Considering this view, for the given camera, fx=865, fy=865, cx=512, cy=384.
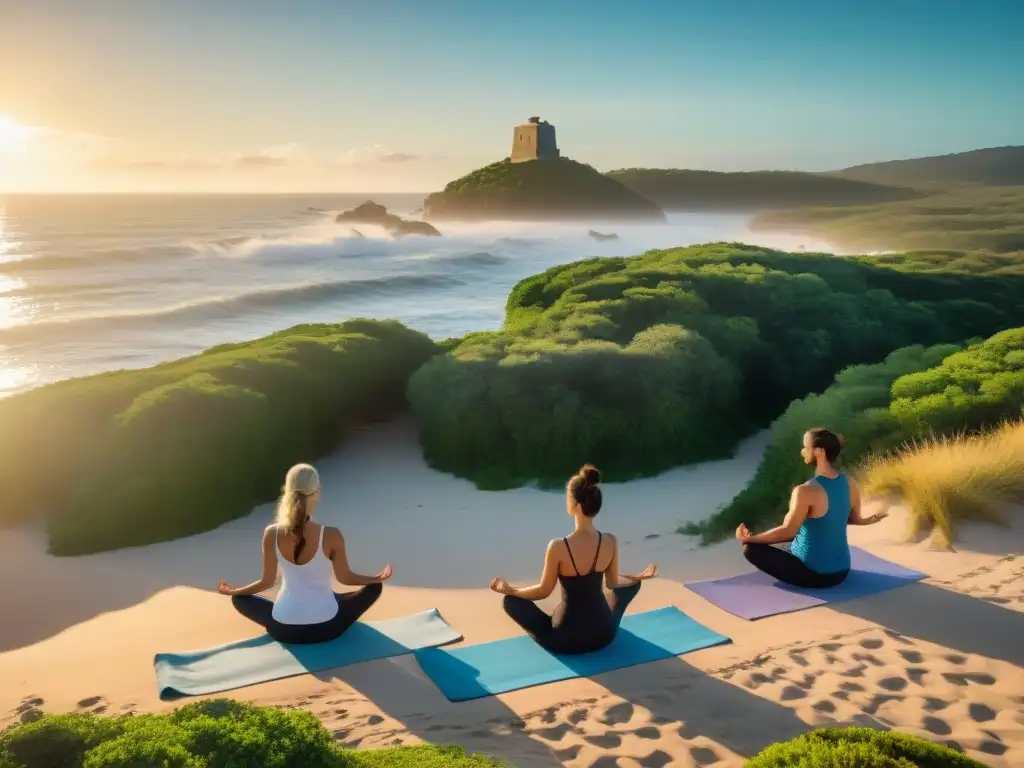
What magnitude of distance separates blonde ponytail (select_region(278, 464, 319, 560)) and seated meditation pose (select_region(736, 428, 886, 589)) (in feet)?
10.9

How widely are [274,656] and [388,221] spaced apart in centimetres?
9447

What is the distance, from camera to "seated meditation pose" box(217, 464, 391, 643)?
5922mm

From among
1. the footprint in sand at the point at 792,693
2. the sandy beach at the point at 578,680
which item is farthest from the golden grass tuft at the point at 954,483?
the footprint in sand at the point at 792,693

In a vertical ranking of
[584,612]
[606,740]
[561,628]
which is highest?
[584,612]

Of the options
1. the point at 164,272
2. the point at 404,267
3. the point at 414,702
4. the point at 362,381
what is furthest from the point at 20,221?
the point at 414,702

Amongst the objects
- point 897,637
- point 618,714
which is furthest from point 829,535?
point 618,714

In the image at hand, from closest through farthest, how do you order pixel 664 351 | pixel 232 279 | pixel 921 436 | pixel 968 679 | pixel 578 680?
pixel 968 679 < pixel 578 680 < pixel 921 436 < pixel 664 351 < pixel 232 279

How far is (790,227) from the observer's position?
3619cm

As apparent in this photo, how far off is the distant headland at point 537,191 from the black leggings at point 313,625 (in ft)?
291

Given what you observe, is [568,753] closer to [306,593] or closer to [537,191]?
[306,593]

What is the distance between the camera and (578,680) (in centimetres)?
566

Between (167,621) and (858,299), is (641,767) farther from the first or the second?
(858,299)

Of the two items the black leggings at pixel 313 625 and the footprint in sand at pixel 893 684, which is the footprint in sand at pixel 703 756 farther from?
the black leggings at pixel 313 625

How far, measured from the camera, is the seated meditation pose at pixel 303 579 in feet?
19.4
